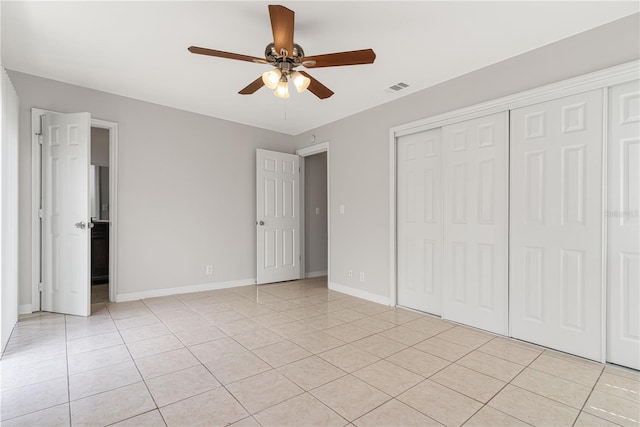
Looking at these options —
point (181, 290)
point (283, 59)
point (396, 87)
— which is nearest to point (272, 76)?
point (283, 59)

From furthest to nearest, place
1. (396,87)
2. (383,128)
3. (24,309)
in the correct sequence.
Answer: (383,128)
(396,87)
(24,309)

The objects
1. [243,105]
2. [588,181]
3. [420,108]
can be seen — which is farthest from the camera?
[243,105]

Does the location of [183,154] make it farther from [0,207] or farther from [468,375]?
[468,375]

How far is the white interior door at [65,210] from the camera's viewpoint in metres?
3.34

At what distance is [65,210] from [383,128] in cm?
376

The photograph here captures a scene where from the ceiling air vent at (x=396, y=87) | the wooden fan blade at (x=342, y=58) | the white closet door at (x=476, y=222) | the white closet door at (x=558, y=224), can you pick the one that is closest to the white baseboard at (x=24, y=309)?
the wooden fan blade at (x=342, y=58)

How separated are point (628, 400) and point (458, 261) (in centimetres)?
151

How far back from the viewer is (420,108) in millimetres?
3508

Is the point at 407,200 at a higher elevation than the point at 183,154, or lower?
lower

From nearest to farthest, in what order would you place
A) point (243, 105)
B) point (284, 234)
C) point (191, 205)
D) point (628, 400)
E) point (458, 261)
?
1. point (628, 400)
2. point (458, 261)
3. point (243, 105)
4. point (191, 205)
5. point (284, 234)

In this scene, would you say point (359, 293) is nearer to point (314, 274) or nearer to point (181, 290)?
point (314, 274)

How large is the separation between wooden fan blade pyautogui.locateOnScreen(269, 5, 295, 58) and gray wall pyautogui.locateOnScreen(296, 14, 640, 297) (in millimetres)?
1910

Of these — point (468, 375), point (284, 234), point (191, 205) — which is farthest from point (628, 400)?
point (191, 205)

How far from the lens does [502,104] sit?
281cm
